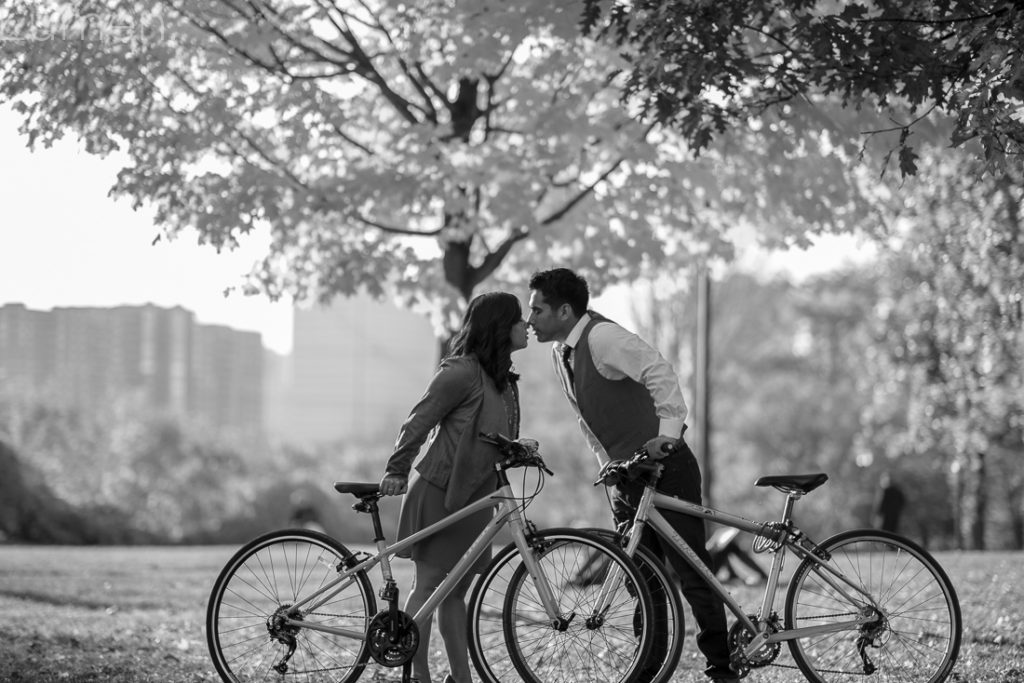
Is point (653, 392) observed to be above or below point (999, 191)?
below

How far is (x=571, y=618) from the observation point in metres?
5.34

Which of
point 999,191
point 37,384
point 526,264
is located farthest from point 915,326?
point 37,384

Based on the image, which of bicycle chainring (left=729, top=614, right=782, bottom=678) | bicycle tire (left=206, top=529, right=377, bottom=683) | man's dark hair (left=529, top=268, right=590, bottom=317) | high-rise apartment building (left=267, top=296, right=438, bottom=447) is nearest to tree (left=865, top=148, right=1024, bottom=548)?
man's dark hair (left=529, top=268, right=590, bottom=317)

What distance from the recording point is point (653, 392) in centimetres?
555

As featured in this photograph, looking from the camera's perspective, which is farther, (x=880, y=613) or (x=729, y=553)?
(x=729, y=553)

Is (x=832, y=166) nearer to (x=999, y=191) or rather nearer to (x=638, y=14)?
(x=638, y=14)

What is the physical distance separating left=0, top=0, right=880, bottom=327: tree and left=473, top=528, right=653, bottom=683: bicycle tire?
366 cm

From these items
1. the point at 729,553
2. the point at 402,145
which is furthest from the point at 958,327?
the point at 402,145

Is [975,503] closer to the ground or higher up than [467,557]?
closer to the ground

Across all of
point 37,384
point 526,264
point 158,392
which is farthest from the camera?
point 158,392

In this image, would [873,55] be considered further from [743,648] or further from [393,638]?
[393,638]

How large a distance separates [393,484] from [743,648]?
5.62 ft

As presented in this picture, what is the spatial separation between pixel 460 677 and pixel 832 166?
19.4 ft

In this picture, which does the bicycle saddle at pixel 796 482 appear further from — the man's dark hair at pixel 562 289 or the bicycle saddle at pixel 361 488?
the bicycle saddle at pixel 361 488
